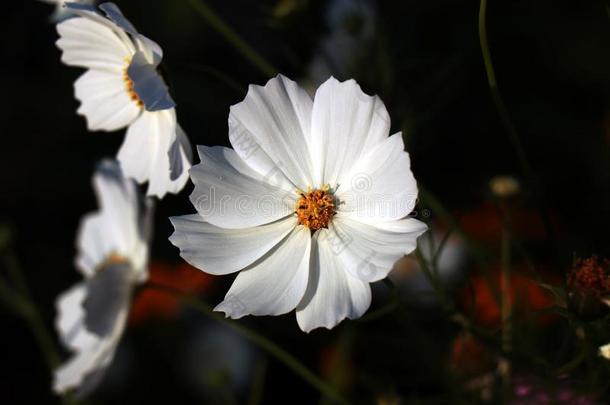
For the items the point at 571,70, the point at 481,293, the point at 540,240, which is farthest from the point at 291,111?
the point at 571,70

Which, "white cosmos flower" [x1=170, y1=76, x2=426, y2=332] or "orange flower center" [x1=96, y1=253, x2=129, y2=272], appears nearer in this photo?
"white cosmos flower" [x1=170, y1=76, x2=426, y2=332]

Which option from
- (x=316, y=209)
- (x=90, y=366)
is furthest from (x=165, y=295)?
(x=316, y=209)

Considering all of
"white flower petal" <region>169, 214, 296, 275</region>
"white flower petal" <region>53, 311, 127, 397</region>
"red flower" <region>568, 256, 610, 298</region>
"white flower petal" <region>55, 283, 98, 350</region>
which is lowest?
"white flower petal" <region>55, 283, 98, 350</region>

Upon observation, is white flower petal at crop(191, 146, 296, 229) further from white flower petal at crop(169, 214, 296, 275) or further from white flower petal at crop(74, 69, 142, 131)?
white flower petal at crop(74, 69, 142, 131)

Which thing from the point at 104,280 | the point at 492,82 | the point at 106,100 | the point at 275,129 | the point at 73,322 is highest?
the point at 492,82

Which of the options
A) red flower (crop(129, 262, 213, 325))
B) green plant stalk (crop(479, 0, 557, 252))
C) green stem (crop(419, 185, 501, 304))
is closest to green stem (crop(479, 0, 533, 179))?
green plant stalk (crop(479, 0, 557, 252))

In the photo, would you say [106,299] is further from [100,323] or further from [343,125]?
[343,125]

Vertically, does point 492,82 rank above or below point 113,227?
above

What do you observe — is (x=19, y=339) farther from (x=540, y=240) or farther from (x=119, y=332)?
(x=540, y=240)
